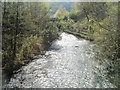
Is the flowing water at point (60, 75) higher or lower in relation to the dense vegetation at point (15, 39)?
lower

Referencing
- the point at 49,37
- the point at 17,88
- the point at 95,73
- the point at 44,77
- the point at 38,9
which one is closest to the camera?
the point at 17,88

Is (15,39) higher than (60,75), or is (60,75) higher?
(15,39)

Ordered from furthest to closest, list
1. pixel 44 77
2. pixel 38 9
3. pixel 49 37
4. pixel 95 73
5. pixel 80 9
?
pixel 80 9 < pixel 49 37 < pixel 38 9 < pixel 95 73 < pixel 44 77

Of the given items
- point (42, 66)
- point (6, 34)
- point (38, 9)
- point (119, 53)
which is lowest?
point (42, 66)

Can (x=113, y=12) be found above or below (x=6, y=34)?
above

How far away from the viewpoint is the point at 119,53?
487 inches

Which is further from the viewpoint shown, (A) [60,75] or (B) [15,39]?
(B) [15,39]

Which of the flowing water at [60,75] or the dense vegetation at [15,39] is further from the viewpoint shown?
the dense vegetation at [15,39]

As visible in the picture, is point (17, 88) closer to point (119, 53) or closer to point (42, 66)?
point (42, 66)

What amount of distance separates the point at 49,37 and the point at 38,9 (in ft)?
17.1

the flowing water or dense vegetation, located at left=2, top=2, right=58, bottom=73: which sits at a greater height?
dense vegetation, located at left=2, top=2, right=58, bottom=73

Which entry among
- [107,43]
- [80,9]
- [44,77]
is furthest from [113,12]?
[80,9]

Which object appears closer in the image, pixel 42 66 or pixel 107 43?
pixel 107 43

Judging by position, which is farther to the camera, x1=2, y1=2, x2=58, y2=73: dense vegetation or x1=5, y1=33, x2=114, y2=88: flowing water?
x1=2, y1=2, x2=58, y2=73: dense vegetation
